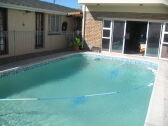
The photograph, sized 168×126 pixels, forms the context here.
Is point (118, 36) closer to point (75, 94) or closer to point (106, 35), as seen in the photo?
point (106, 35)

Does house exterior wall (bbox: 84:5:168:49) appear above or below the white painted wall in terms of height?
below

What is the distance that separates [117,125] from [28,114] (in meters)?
2.66

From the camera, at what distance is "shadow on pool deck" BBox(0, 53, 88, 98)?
8336mm

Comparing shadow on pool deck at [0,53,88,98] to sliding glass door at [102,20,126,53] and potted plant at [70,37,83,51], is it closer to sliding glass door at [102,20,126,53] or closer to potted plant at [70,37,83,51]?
potted plant at [70,37,83,51]

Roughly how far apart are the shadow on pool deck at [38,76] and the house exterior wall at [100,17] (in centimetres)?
411

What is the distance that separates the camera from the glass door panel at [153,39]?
15312 mm

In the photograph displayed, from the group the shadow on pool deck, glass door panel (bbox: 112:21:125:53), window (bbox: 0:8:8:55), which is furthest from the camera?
glass door panel (bbox: 112:21:125:53)

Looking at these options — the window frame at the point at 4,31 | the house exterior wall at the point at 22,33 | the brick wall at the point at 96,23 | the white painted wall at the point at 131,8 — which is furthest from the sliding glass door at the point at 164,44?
the window frame at the point at 4,31

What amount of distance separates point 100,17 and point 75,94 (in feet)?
33.2

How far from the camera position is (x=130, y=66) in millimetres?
13711

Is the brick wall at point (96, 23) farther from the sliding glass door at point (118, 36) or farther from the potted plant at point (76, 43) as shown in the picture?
the potted plant at point (76, 43)

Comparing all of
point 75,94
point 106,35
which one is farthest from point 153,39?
point 75,94

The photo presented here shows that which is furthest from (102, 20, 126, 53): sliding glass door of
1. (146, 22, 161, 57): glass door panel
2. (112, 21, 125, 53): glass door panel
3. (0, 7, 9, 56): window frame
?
(0, 7, 9, 56): window frame

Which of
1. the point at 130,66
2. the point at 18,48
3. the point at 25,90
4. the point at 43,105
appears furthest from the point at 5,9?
the point at 130,66
